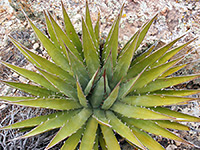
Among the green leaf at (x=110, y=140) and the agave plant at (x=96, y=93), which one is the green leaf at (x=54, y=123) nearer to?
the agave plant at (x=96, y=93)

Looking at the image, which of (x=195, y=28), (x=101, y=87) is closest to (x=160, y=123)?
(x=101, y=87)

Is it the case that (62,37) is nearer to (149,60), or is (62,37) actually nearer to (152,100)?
(149,60)

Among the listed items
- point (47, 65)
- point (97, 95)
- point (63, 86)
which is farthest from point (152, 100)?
point (47, 65)

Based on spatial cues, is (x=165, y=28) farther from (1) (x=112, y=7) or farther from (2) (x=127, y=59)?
(2) (x=127, y=59)

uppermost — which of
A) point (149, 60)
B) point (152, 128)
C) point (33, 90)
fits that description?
point (149, 60)

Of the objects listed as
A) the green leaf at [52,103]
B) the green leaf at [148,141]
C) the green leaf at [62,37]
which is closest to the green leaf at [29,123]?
the green leaf at [52,103]
